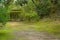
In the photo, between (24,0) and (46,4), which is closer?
(46,4)

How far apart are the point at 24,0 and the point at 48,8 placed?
3.56 metres

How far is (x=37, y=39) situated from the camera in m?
9.21

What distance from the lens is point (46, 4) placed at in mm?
17594

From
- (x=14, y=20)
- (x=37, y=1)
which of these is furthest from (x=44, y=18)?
(x=14, y=20)

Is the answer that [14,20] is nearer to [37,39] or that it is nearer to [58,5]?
[58,5]

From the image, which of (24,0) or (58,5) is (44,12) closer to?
(58,5)

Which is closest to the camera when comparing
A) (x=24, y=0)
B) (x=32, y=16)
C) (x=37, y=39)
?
(x=37, y=39)

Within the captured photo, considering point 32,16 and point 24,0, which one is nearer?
point 32,16

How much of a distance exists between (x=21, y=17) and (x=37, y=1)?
2.24 meters

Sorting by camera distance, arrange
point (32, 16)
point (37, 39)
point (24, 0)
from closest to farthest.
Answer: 1. point (37, 39)
2. point (32, 16)
3. point (24, 0)

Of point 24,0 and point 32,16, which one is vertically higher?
point 24,0

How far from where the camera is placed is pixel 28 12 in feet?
57.3

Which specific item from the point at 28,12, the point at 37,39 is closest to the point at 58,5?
the point at 28,12

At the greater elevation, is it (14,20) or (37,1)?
(37,1)
